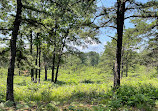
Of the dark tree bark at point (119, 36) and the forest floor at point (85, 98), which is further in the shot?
the dark tree bark at point (119, 36)

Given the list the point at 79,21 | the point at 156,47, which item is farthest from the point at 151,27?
the point at 79,21

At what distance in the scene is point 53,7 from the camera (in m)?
4.88

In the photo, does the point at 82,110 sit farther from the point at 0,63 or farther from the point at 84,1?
the point at 0,63

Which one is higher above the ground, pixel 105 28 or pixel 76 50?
pixel 105 28

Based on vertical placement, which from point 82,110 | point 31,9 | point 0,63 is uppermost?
point 31,9

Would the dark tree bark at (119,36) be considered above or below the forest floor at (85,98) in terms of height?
above

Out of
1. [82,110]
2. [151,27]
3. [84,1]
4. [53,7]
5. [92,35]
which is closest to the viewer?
[82,110]

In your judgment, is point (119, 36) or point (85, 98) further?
point (119, 36)

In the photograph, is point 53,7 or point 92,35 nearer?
point 53,7

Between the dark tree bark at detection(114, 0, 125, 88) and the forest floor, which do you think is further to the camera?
the dark tree bark at detection(114, 0, 125, 88)

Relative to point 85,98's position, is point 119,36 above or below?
above

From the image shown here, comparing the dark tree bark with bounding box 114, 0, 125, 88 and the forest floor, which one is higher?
the dark tree bark with bounding box 114, 0, 125, 88

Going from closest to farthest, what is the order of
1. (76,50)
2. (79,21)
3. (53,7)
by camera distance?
(53,7) → (79,21) → (76,50)

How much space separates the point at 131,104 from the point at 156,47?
9051 millimetres
